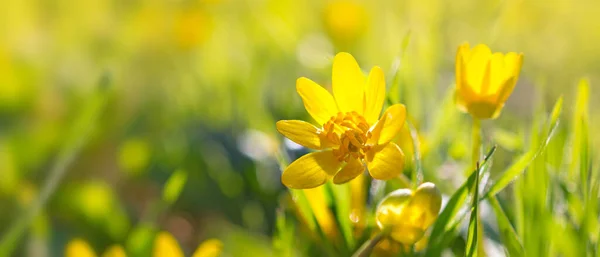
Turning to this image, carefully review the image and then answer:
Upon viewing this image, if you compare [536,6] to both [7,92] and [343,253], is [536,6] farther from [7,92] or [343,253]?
[343,253]

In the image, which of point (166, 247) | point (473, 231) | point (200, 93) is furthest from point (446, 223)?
point (200, 93)

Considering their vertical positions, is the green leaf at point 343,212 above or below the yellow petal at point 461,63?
below

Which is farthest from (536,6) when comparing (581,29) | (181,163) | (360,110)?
(360,110)

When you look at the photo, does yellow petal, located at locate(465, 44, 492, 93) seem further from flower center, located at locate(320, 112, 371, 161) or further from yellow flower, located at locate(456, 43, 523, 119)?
flower center, located at locate(320, 112, 371, 161)

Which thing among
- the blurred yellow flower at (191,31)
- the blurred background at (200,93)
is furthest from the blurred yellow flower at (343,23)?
the blurred yellow flower at (191,31)

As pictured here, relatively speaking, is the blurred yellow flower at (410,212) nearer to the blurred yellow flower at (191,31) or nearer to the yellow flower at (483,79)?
the yellow flower at (483,79)

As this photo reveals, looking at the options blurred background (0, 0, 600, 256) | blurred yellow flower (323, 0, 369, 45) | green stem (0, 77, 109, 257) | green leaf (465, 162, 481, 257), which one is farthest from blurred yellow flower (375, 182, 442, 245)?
blurred yellow flower (323, 0, 369, 45)

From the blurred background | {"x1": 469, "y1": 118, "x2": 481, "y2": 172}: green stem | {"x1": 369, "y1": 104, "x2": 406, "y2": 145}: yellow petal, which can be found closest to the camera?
{"x1": 369, "y1": 104, "x2": 406, "y2": 145}: yellow petal
